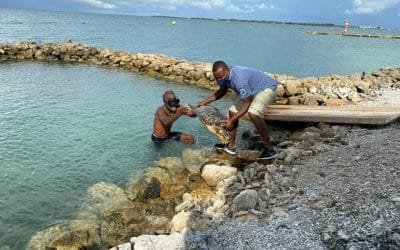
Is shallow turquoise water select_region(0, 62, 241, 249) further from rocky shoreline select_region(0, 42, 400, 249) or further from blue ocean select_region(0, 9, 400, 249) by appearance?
rocky shoreline select_region(0, 42, 400, 249)

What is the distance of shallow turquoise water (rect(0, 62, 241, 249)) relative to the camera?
8.61m

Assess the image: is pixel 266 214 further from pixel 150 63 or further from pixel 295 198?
pixel 150 63

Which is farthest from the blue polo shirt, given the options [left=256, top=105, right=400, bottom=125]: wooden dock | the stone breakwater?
the stone breakwater

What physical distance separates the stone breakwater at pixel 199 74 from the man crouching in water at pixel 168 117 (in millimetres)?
6000

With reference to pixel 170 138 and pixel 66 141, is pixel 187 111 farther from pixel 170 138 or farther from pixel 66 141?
pixel 66 141

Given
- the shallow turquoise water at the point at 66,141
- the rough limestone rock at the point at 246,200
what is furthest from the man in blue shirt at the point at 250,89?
the shallow turquoise water at the point at 66,141

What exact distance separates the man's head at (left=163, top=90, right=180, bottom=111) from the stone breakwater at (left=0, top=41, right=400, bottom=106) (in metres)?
6.45

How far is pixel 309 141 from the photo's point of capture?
10.2m

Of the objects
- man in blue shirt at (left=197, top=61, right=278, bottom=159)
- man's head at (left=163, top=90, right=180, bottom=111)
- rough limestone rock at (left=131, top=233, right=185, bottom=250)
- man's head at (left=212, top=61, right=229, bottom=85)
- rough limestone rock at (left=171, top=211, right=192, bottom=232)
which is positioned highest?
man's head at (left=212, top=61, right=229, bottom=85)

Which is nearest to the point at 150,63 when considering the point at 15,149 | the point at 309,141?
the point at 15,149

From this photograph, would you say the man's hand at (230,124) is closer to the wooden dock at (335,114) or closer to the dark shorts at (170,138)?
the dark shorts at (170,138)

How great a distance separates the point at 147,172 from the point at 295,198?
4.22 m

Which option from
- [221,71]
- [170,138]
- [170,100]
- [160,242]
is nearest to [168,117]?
[170,100]

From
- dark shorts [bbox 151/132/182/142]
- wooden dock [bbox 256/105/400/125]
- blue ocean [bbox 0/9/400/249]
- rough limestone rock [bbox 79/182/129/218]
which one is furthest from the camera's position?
dark shorts [bbox 151/132/182/142]
